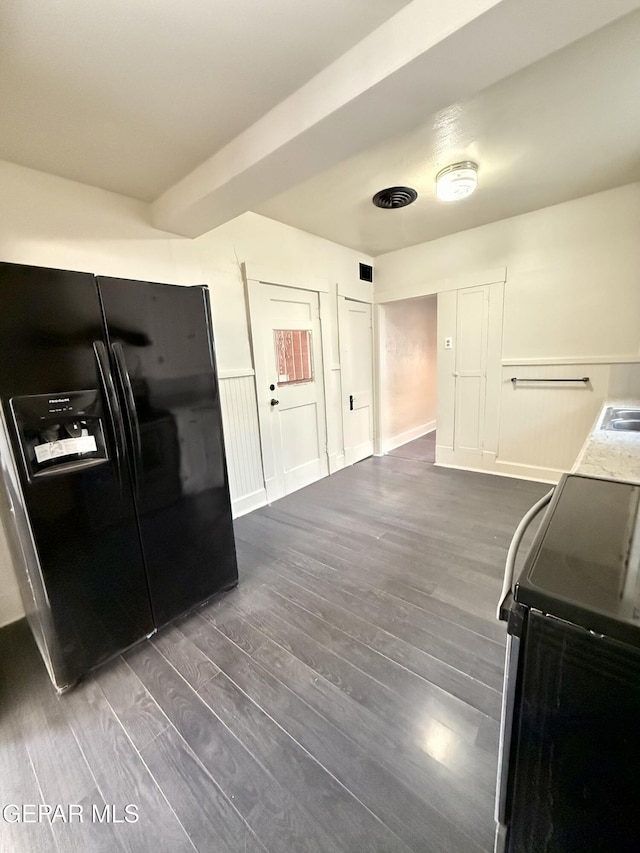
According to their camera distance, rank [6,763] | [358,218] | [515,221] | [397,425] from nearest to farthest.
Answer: [6,763] → [358,218] → [515,221] → [397,425]

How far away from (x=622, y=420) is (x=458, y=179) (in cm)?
180

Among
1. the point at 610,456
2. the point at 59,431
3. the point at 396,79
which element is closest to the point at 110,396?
the point at 59,431

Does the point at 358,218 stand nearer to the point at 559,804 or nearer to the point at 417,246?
the point at 417,246

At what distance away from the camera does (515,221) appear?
3.09m

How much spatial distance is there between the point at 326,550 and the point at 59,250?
7.84 feet

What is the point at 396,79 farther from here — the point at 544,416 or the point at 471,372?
the point at 544,416

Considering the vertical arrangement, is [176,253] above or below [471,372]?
above

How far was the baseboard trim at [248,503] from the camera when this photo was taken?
9.53ft

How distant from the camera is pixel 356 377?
4074 millimetres

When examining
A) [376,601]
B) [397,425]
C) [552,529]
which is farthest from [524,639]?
[397,425]

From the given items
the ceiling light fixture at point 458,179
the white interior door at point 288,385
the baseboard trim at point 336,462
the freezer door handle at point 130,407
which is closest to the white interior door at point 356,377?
the baseboard trim at point 336,462

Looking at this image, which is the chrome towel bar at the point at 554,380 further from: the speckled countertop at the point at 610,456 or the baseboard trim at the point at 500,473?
the speckled countertop at the point at 610,456

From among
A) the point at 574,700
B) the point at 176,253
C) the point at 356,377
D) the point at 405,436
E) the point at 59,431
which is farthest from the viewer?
the point at 405,436

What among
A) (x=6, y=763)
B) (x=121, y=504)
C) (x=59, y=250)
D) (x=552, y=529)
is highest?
(x=59, y=250)
